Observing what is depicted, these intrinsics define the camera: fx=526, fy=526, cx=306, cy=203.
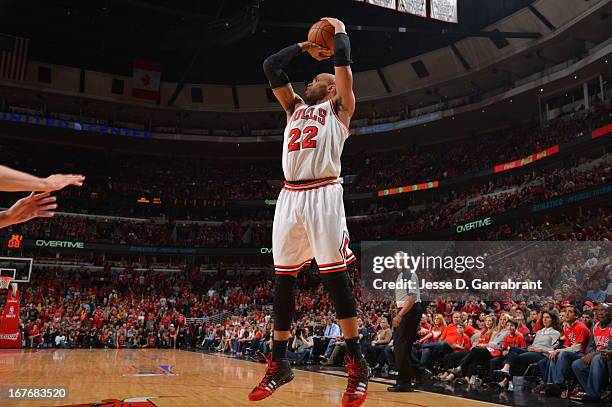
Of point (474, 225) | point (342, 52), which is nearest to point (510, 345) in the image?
point (342, 52)

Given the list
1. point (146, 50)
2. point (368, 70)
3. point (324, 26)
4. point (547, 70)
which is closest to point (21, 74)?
point (146, 50)

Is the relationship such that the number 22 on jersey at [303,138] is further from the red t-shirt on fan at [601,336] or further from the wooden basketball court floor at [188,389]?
the red t-shirt on fan at [601,336]

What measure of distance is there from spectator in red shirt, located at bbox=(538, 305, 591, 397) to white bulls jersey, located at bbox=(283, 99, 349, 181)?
4509 mm

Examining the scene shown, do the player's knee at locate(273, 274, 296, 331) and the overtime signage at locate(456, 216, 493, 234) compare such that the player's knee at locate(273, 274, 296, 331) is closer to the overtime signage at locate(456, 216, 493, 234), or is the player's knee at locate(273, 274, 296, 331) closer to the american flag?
the overtime signage at locate(456, 216, 493, 234)

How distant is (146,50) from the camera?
27281 millimetres

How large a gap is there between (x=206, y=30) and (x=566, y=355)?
22450 millimetres

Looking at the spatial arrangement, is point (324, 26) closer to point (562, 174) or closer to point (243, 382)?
point (243, 382)

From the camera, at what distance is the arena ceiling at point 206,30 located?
931 inches

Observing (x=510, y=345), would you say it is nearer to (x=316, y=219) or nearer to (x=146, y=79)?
(x=316, y=219)

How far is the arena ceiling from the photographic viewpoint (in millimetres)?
23656

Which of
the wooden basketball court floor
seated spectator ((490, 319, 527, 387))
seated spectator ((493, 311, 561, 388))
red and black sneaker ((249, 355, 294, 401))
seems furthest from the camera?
seated spectator ((490, 319, 527, 387))

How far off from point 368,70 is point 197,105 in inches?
411

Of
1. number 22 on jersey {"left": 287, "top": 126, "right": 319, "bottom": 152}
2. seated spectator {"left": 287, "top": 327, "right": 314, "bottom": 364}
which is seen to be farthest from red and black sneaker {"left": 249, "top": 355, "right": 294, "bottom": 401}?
seated spectator {"left": 287, "top": 327, "right": 314, "bottom": 364}

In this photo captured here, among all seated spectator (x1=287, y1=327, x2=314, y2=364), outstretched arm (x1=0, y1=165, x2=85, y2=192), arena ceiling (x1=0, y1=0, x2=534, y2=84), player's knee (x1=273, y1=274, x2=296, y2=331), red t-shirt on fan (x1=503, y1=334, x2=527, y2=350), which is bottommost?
seated spectator (x1=287, y1=327, x2=314, y2=364)
